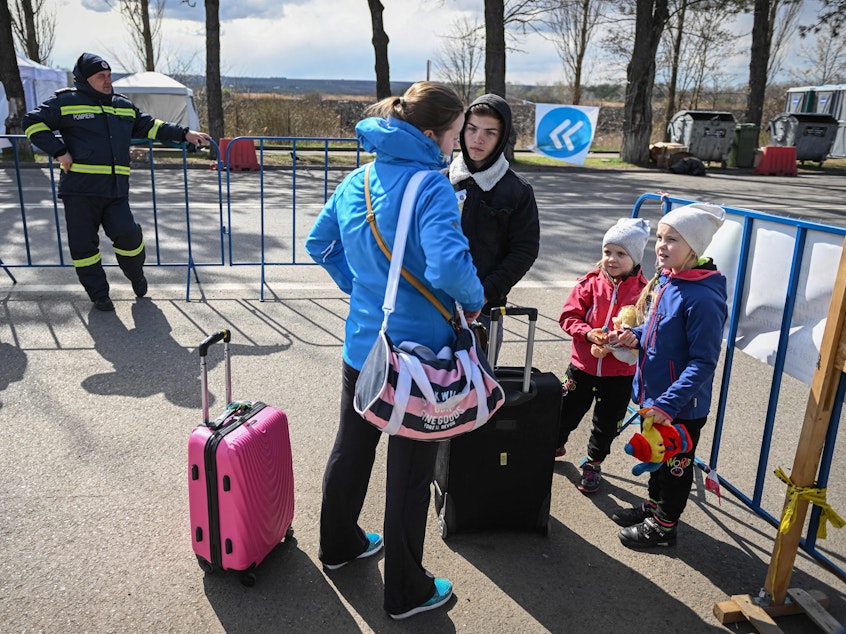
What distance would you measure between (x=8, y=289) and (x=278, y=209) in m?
5.11

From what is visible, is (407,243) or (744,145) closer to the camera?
(407,243)

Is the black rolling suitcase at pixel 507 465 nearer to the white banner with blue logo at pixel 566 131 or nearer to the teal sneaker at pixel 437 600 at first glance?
the teal sneaker at pixel 437 600

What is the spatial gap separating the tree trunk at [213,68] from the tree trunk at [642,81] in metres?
11.9

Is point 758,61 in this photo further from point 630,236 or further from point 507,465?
point 507,465

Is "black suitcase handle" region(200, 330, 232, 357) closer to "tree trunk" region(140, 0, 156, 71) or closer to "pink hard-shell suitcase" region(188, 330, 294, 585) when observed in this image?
"pink hard-shell suitcase" region(188, 330, 294, 585)

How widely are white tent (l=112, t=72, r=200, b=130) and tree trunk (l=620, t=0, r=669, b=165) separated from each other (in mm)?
14215

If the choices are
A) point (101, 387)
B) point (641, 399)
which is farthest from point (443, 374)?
point (101, 387)

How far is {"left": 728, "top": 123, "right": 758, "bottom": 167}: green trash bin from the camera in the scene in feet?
72.8

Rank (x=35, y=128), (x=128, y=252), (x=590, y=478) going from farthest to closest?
(x=128, y=252)
(x=35, y=128)
(x=590, y=478)

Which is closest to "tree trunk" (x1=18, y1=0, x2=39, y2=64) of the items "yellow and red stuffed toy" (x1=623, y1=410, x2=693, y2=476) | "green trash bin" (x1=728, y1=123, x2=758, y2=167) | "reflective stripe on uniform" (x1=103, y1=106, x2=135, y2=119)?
"green trash bin" (x1=728, y1=123, x2=758, y2=167)

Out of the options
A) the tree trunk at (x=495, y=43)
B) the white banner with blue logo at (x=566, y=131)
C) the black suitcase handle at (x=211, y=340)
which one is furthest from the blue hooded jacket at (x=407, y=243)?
the tree trunk at (x=495, y=43)

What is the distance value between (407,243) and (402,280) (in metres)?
0.12

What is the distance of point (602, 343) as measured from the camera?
3.20m

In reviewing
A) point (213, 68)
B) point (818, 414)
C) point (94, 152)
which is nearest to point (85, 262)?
point (94, 152)
